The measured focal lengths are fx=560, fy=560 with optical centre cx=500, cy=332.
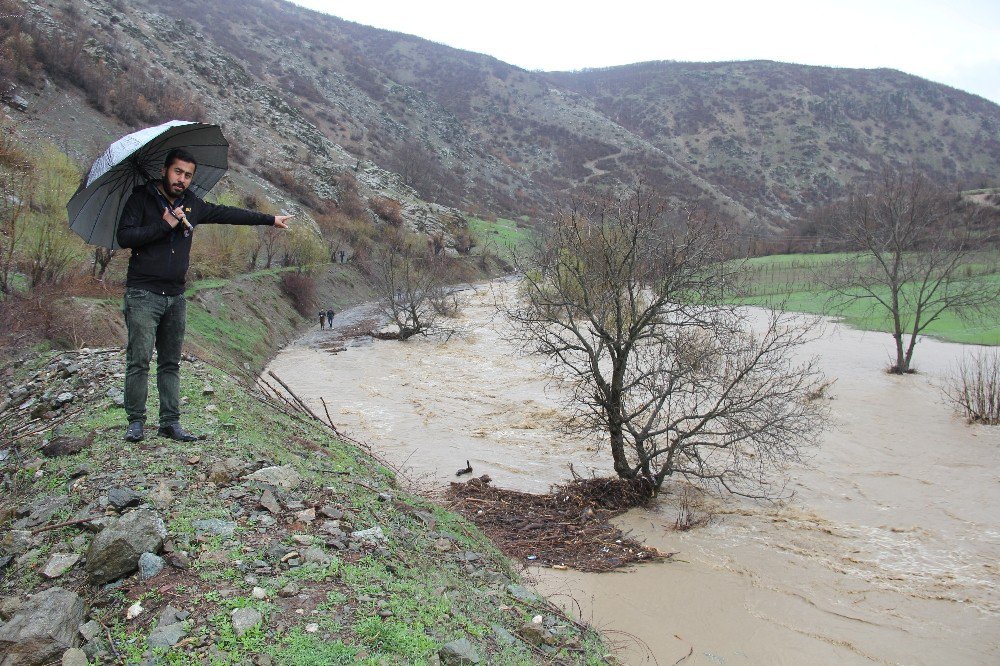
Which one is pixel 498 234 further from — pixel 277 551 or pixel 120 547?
pixel 120 547

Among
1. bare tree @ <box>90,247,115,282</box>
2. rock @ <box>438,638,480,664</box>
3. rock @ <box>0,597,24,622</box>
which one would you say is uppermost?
bare tree @ <box>90,247,115,282</box>

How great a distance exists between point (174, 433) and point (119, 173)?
7.38 feet

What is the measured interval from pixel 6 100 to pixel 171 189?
1207 inches

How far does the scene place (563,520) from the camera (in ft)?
27.3

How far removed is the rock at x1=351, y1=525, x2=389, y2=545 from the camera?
4406 millimetres

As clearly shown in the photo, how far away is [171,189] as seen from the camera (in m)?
4.51

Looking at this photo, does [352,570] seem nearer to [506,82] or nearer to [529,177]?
[529,177]

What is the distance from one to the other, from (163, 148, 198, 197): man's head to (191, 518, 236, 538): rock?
260 centimetres

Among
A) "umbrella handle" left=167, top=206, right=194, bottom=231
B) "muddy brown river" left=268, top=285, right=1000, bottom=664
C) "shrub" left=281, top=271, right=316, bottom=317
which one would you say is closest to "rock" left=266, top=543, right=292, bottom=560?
"umbrella handle" left=167, top=206, right=194, bottom=231

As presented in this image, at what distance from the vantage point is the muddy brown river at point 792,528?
584cm

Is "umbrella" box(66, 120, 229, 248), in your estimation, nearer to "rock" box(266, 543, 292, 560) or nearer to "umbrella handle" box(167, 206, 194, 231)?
"umbrella handle" box(167, 206, 194, 231)

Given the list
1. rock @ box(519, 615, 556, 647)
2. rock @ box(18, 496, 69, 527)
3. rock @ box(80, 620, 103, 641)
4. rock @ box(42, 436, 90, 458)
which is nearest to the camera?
rock @ box(80, 620, 103, 641)

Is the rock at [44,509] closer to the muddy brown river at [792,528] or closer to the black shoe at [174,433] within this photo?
the black shoe at [174,433]

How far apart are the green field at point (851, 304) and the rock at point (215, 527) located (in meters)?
14.6
